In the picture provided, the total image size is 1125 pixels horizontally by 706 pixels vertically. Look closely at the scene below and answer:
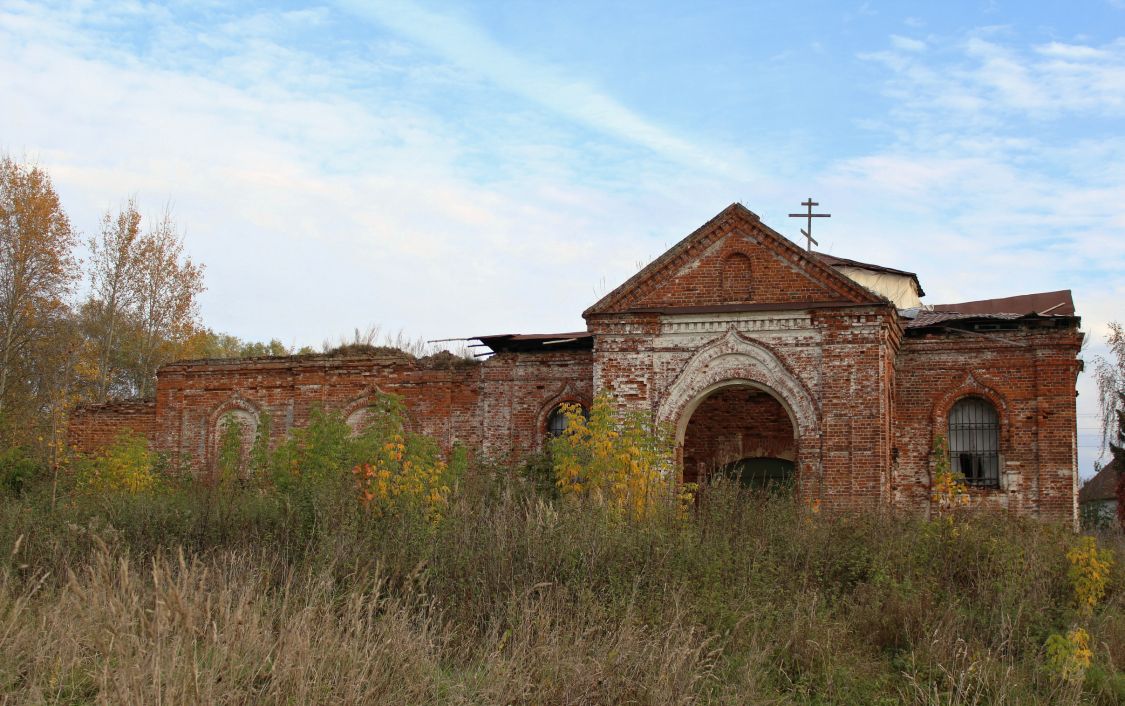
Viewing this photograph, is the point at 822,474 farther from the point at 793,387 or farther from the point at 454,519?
the point at 454,519

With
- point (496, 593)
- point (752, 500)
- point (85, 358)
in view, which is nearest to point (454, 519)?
point (496, 593)

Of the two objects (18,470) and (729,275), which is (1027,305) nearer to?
(729,275)

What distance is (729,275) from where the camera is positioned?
58.2 feet

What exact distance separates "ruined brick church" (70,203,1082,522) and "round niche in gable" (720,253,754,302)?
2 cm

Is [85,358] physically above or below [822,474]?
above

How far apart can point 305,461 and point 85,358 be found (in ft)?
70.9

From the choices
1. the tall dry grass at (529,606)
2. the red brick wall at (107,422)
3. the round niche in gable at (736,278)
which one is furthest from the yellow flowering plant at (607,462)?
the red brick wall at (107,422)

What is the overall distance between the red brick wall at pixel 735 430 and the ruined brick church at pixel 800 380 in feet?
0.09

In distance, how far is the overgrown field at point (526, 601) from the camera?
Result: 274 inches

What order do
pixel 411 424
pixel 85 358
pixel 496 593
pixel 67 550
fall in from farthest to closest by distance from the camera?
pixel 85 358, pixel 411 424, pixel 67 550, pixel 496 593

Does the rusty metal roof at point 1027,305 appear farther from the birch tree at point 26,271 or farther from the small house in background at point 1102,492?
the birch tree at point 26,271

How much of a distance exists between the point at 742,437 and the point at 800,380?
3.32 m

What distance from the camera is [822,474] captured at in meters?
16.6

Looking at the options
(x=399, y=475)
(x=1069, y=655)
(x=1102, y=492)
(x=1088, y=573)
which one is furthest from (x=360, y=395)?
(x=1102, y=492)
